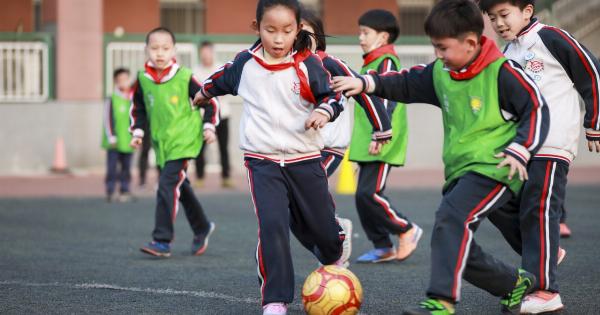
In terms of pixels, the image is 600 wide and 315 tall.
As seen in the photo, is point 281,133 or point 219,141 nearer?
point 281,133

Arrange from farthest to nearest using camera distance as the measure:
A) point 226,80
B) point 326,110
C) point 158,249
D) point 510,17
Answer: point 158,249 < point 510,17 < point 226,80 < point 326,110

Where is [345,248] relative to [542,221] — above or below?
below

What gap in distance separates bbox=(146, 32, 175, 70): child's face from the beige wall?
10825 millimetres

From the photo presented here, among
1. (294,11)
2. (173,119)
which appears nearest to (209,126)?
(173,119)

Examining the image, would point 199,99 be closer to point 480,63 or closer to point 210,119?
point 480,63

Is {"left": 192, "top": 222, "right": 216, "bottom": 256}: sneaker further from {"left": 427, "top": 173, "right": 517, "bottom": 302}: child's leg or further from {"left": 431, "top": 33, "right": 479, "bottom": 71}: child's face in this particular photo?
{"left": 431, "top": 33, "right": 479, "bottom": 71}: child's face

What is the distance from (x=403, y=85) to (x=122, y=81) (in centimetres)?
945

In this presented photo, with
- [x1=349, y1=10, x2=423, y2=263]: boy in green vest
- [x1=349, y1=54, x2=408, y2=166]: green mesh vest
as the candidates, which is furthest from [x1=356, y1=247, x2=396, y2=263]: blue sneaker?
[x1=349, y1=54, x2=408, y2=166]: green mesh vest

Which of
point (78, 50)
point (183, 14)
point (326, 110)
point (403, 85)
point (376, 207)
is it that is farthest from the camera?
point (183, 14)

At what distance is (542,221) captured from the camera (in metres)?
6.27

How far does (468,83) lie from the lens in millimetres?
5543

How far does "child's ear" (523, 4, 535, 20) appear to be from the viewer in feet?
21.5

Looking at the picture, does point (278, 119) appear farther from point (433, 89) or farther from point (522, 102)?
point (522, 102)

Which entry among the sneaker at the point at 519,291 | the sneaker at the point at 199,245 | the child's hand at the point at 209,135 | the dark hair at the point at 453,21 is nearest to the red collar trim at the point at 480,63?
the dark hair at the point at 453,21
